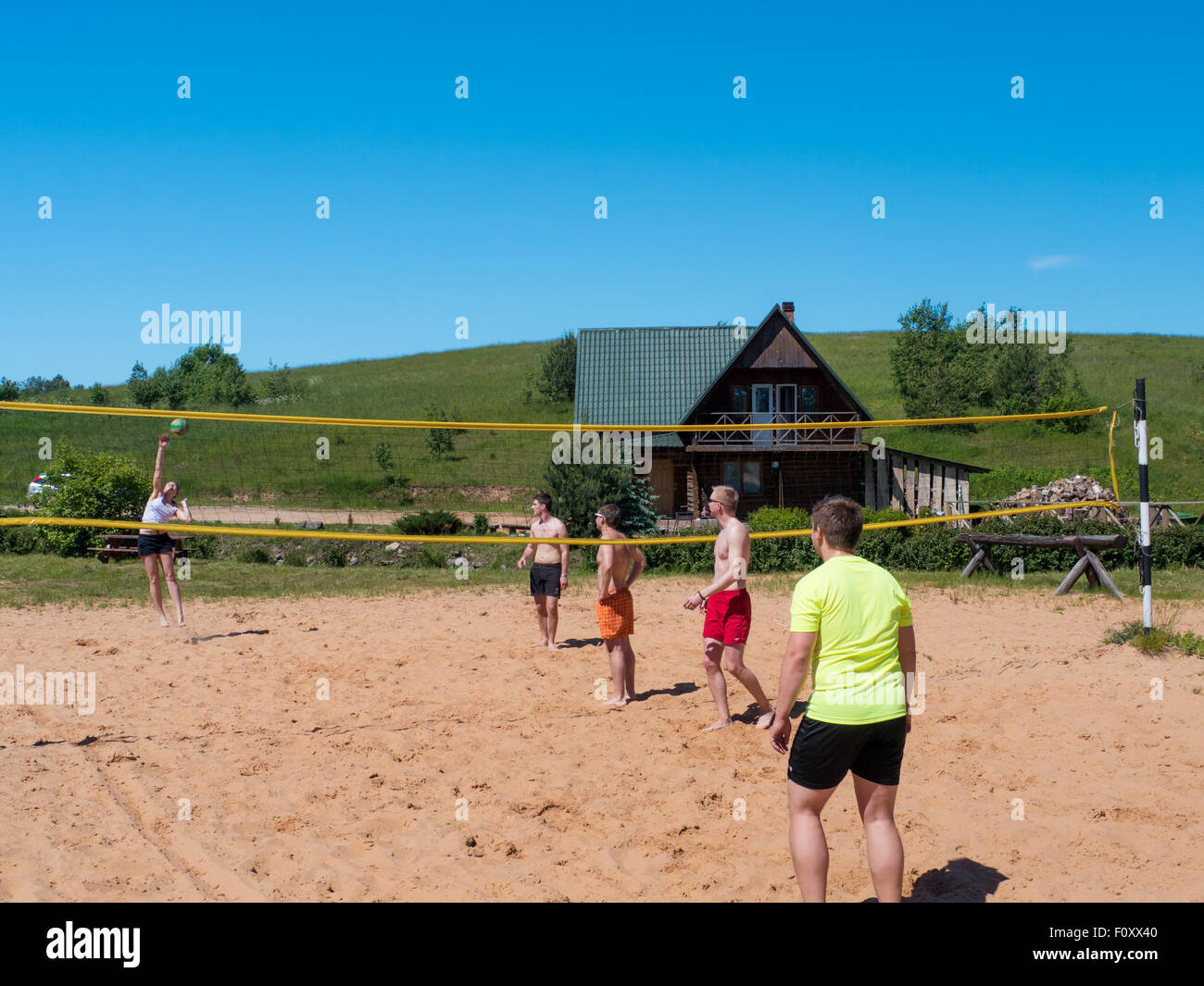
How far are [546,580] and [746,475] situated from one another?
1681cm

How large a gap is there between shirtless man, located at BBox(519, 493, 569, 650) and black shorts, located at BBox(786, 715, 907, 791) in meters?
5.25

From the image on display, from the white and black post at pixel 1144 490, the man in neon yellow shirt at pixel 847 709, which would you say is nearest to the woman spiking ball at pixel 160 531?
the man in neon yellow shirt at pixel 847 709

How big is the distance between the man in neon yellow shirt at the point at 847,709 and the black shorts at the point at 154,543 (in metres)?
7.32

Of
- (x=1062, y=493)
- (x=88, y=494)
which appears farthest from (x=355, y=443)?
(x=1062, y=493)

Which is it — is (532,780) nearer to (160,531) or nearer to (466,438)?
(160,531)

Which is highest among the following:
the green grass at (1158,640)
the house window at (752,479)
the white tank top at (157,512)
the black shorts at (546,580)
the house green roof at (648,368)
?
the house green roof at (648,368)

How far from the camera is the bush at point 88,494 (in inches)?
640

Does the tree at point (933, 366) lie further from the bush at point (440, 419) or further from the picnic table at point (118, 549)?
the picnic table at point (118, 549)

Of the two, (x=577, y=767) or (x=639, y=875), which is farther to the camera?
(x=577, y=767)

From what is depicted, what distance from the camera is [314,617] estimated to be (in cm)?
1013

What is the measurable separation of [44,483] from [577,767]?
14978 millimetres

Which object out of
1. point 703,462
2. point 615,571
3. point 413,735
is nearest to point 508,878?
point 413,735

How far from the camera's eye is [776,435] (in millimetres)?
24656
